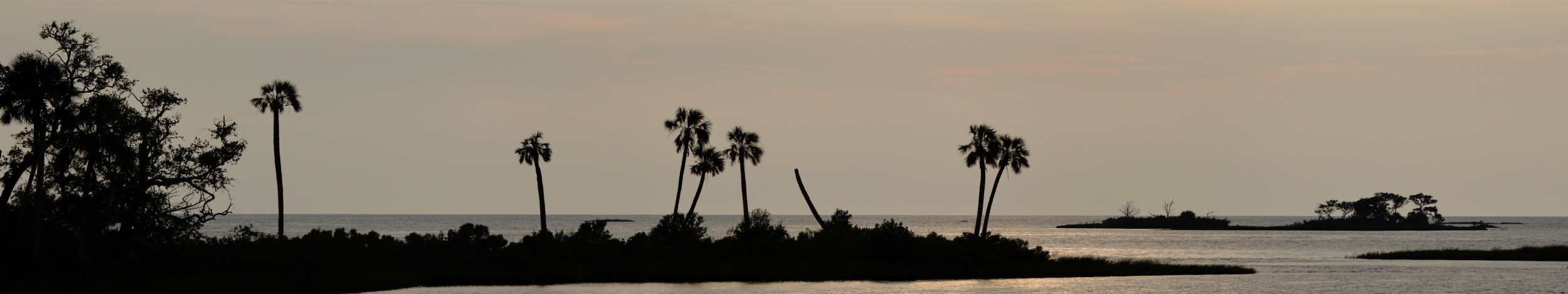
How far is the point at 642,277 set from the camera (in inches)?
2158

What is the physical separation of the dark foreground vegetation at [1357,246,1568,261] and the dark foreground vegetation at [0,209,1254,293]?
79.7ft

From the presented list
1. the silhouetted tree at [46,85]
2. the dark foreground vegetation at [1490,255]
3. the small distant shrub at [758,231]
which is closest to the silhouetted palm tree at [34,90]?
the silhouetted tree at [46,85]

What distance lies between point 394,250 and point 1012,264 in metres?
27.6

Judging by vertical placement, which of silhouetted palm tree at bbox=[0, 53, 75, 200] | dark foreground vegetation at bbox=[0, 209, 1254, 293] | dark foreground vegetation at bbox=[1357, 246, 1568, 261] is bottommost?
dark foreground vegetation at bbox=[1357, 246, 1568, 261]

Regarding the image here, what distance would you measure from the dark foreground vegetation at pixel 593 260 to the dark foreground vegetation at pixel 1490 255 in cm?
2428

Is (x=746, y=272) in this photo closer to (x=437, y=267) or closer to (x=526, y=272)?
(x=526, y=272)

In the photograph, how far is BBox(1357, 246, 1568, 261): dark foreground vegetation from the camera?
78625 millimetres

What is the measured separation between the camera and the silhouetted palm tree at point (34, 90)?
38.8m

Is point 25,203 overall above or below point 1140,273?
above

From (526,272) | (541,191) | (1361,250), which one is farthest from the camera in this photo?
(1361,250)

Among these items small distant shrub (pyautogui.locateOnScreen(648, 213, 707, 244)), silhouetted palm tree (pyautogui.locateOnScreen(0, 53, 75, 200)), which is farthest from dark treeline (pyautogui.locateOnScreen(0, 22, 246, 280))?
small distant shrub (pyautogui.locateOnScreen(648, 213, 707, 244))

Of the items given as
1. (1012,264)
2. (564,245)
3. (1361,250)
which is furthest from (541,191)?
(1361,250)

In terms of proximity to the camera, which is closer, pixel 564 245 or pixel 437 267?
pixel 437 267

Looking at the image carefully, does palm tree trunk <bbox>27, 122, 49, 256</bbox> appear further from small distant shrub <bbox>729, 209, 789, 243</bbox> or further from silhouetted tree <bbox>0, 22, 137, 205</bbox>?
small distant shrub <bbox>729, 209, 789, 243</bbox>
